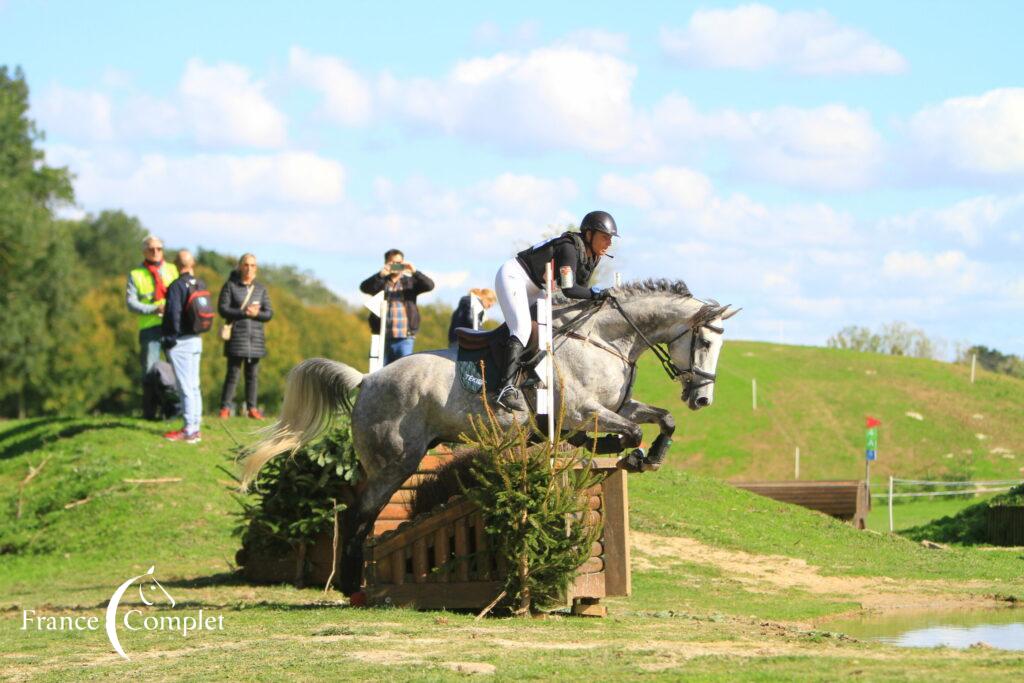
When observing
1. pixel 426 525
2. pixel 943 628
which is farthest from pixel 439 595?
pixel 943 628

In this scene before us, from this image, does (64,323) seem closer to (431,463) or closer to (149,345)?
(149,345)

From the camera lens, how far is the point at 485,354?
33.1 ft

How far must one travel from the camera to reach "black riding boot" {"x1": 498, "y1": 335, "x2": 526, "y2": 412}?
32.0ft

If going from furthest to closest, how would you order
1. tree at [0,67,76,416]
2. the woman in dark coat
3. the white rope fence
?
tree at [0,67,76,416], the white rope fence, the woman in dark coat

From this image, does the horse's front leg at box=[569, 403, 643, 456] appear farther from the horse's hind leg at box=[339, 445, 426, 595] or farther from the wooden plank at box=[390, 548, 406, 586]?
the wooden plank at box=[390, 548, 406, 586]

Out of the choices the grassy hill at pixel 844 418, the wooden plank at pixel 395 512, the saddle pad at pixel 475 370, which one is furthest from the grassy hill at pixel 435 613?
the grassy hill at pixel 844 418

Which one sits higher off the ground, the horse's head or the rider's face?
the rider's face

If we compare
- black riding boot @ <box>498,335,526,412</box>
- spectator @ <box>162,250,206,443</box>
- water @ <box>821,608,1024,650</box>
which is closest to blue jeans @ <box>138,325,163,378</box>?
spectator @ <box>162,250,206,443</box>

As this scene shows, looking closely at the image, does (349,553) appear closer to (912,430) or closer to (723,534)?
(723,534)

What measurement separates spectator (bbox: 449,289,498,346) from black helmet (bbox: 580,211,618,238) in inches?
169

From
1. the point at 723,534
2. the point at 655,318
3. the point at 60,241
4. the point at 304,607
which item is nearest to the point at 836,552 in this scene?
the point at 723,534

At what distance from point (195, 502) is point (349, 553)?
667cm

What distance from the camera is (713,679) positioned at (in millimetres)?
6117

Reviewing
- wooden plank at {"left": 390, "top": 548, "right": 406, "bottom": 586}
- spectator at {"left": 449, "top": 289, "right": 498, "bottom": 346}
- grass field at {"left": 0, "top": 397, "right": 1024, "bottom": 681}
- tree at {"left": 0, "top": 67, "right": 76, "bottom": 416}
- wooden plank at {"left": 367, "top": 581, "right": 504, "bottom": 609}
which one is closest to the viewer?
grass field at {"left": 0, "top": 397, "right": 1024, "bottom": 681}
